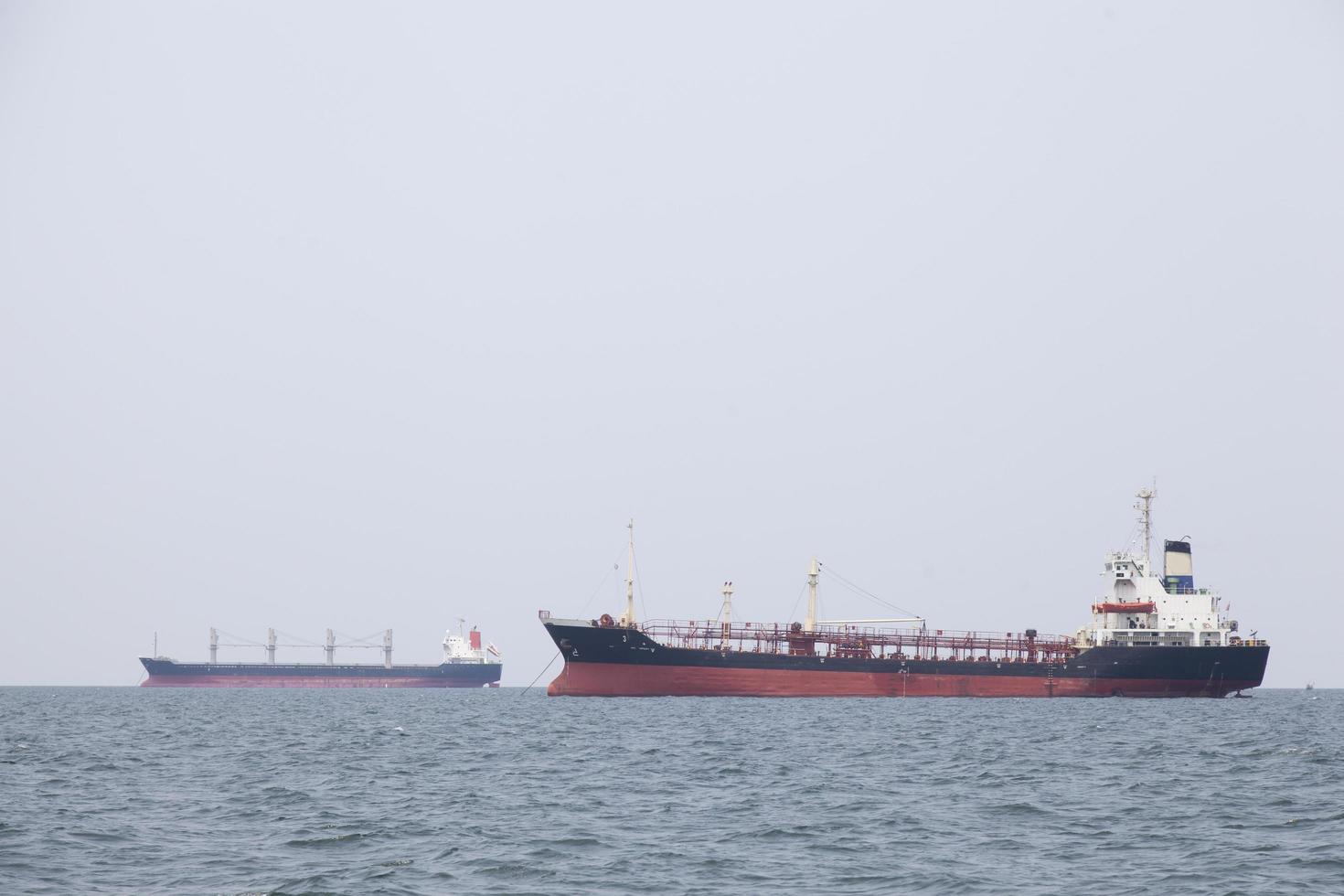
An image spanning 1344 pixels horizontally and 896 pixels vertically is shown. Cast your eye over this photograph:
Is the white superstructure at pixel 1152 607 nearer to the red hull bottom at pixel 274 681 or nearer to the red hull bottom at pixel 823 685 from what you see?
the red hull bottom at pixel 823 685

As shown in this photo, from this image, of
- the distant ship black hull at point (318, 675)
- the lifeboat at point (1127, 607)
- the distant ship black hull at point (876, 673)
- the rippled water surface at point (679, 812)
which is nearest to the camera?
the rippled water surface at point (679, 812)

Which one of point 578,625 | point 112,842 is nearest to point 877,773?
point 112,842

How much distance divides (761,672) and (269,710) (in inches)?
1431

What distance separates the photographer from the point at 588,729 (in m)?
56.8

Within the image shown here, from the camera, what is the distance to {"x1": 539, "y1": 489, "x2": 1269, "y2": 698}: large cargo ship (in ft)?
269

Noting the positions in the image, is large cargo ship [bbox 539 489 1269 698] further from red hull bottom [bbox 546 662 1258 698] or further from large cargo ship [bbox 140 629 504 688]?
large cargo ship [bbox 140 629 504 688]

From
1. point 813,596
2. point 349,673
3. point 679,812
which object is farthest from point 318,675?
point 679,812

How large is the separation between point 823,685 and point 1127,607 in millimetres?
24527

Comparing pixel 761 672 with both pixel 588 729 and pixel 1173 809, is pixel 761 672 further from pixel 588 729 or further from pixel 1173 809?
pixel 1173 809

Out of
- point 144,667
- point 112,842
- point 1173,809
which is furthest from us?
point 144,667

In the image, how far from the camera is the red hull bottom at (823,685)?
269ft

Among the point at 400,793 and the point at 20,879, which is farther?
the point at 400,793

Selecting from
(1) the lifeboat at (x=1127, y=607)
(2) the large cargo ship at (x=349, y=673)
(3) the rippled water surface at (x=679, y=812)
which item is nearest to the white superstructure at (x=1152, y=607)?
(1) the lifeboat at (x=1127, y=607)

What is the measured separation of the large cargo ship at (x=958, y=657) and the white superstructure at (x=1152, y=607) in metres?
0.08
